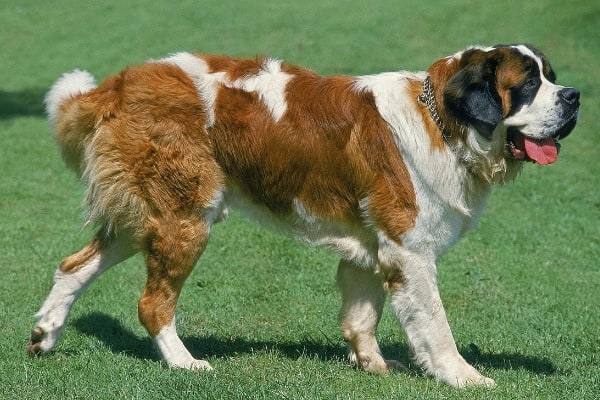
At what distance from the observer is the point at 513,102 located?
5.87m

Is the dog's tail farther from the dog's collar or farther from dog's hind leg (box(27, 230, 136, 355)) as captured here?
the dog's collar

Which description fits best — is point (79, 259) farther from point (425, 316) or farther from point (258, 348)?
point (425, 316)

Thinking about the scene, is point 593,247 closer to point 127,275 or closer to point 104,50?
point 127,275

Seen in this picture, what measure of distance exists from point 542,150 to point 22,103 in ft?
50.6

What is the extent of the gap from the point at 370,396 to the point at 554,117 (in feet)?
6.32

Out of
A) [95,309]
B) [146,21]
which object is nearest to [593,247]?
A: [95,309]

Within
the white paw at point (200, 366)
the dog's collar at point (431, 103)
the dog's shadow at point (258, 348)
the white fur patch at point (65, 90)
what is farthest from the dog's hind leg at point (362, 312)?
the white fur patch at point (65, 90)

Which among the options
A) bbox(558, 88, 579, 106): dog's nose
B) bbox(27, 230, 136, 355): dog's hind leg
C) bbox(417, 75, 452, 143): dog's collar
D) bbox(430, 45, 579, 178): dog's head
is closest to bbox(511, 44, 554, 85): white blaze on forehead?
bbox(430, 45, 579, 178): dog's head

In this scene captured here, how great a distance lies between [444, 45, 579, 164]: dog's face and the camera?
5812 mm

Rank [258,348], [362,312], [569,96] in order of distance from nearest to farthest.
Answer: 1. [569,96]
2. [362,312]
3. [258,348]

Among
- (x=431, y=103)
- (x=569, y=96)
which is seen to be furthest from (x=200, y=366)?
(x=569, y=96)

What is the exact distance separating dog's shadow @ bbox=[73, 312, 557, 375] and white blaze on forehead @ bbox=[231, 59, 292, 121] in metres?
1.64

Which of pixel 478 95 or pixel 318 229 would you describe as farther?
pixel 318 229

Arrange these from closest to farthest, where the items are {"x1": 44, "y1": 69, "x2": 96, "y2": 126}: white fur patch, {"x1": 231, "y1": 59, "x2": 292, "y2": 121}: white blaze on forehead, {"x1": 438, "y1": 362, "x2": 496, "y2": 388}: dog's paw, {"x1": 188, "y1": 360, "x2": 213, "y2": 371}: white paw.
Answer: {"x1": 438, "y1": 362, "x2": 496, "y2": 388}: dog's paw → {"x1": 188, "y1": 360, "x2": 213, "y2": 371}: white paw → {"x1": 231, "y1": 59, "x2": 292, "y2": 121}: white blaze on forehead → {"x1": 44, "y1": 69, "x2": 96, "y2": 126}: white fur patch
